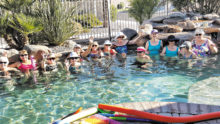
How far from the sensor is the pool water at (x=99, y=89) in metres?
4.94

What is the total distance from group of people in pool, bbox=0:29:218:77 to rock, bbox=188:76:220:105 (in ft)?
7.21

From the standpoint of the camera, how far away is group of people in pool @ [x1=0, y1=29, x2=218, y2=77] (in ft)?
26.0

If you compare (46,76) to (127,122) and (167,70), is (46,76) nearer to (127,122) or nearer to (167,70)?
(167,70)

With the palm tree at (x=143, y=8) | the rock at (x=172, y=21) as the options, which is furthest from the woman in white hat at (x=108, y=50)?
the palm tree at (x=143, y=8)

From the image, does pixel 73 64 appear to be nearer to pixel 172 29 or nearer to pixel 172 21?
pixel 172 29

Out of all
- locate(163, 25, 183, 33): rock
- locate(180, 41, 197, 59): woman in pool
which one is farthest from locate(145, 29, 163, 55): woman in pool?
locate(163, 25, 183, 33): rock

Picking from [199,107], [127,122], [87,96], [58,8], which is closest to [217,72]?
[87,96]

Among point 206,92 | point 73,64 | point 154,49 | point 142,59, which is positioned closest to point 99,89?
point 73,64

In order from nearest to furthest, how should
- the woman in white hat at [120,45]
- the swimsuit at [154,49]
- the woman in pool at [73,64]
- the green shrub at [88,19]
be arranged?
the woman in pool at [73,64] → the swimsuit at [154,49] → the woman in white hat at [120,45] → the green shrub at [88,19]

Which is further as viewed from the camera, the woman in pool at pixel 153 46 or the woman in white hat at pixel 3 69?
the woman in pool at pixel 153 46

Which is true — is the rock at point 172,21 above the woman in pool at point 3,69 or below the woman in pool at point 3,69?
above

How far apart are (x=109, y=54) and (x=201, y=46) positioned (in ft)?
11.0

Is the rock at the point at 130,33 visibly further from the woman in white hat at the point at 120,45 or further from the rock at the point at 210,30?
the rock at the point at 210,30

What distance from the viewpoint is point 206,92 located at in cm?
538
